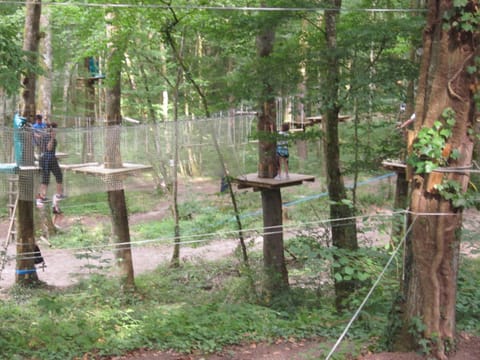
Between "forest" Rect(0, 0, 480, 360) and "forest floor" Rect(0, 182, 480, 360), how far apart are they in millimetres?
29

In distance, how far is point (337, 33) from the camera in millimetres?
6578

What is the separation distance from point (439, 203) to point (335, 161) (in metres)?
3.15

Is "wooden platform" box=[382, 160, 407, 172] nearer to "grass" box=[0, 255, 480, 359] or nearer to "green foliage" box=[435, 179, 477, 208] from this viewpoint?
"grass" box=[0, 255, 480, 359]

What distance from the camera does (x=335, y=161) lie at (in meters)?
6.71

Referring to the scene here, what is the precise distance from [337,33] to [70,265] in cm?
681

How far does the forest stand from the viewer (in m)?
3.63

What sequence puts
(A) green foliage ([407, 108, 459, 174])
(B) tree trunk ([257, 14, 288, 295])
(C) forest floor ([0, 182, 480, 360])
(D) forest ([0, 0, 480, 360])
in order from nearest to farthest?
(A) green foliage ([407, 108, 459, 174]) < (D) forest ([0, 0, 480, 360]) < (C) forest floor ([0, 182, 480, 360]) < (B) tree trunk ([257, 14, 288, 295])

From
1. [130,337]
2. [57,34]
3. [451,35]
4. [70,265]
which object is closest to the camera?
[451,35]

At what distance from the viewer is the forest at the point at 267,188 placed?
3.63 m

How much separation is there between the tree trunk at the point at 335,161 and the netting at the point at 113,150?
1.36 m

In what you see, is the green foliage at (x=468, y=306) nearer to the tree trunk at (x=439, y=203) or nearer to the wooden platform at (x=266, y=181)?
the tree trunk at (x=439, y=203)

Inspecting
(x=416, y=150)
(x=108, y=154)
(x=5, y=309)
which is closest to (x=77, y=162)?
(x=108, y=154)

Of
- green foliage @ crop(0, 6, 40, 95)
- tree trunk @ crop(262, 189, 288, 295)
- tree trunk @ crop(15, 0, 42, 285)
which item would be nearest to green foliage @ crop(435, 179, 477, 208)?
green foliage @ crop(0, 6, 40, 95)

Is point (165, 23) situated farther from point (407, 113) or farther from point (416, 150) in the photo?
point (416, 150)
